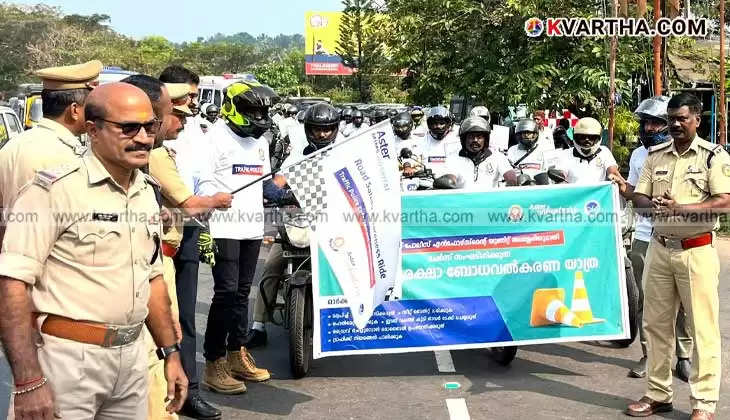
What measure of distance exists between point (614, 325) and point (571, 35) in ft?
34.5

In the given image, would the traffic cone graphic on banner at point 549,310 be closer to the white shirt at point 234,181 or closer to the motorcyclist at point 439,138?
the white shirt at point 234,181

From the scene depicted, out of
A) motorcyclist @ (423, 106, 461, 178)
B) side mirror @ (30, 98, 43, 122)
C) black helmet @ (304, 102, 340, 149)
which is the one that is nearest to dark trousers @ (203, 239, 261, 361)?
black helmet @ (304, 102, 340, 149)

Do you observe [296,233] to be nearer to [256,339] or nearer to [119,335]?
[256,339]

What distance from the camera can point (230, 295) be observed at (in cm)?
600

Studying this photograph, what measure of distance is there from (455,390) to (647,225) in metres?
1.89

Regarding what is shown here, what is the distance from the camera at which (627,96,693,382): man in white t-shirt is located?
644 centimetres

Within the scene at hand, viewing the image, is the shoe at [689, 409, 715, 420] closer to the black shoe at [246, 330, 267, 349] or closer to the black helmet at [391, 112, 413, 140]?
the black shoe at [246, 330, 267, 349]

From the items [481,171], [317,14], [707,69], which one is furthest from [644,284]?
[317,14]

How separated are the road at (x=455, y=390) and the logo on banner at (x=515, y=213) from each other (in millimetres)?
1135

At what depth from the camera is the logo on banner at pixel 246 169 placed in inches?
238

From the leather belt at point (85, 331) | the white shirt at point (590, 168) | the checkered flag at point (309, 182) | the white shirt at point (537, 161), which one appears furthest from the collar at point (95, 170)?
the white shirt at point (537, 161)

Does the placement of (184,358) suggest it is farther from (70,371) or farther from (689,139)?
(689,139)

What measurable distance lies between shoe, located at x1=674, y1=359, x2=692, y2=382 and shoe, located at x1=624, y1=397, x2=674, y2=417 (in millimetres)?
767

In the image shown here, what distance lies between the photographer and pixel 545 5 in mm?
16203
